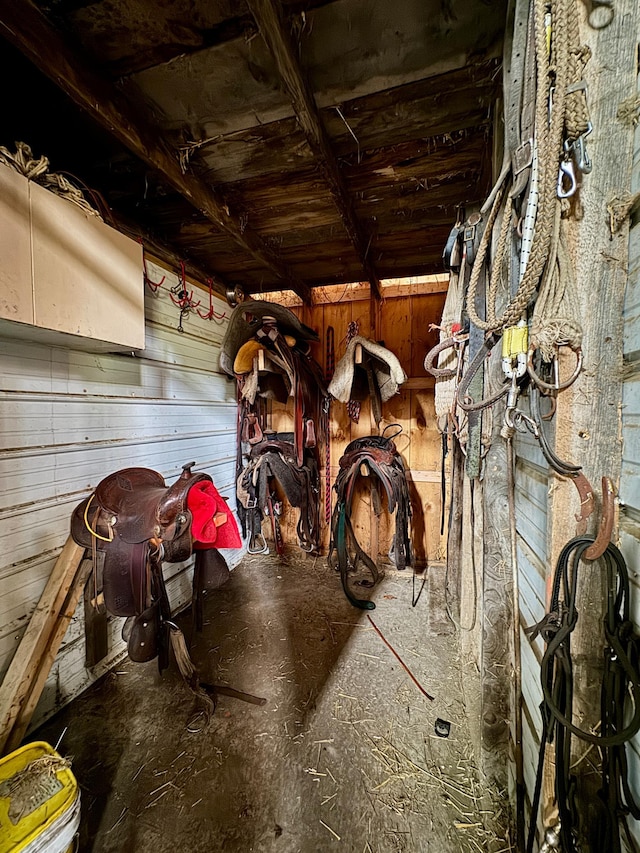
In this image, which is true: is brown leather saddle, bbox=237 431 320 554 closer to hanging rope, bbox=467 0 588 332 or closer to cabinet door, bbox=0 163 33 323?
cabinet door, bbox=0 163 33 323

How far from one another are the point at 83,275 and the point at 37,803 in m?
1.73

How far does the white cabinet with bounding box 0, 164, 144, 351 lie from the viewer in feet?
3.40

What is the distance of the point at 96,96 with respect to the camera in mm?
1077

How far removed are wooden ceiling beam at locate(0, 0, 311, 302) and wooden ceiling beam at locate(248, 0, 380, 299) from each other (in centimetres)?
63

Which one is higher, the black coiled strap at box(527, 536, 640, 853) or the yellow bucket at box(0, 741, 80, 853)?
the black coiled strap at box(527, 536, 640, 853)

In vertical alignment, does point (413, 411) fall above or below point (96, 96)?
below

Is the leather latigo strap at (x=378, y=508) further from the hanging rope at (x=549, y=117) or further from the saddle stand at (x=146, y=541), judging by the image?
the hanging rope at (x=549, y=117)

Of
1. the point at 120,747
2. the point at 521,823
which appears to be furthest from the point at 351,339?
the point at 120,747

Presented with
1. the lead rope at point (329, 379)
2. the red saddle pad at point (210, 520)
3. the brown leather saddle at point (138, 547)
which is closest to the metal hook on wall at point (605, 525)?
the red saddle pad at point (210, 520)

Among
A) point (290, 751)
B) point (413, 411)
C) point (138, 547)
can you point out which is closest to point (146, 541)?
point (138, 547)

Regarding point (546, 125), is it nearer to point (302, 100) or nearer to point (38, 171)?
point (302, 100)

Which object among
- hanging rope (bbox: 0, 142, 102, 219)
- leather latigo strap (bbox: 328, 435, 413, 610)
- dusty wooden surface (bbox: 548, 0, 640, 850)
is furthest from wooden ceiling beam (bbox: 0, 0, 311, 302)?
leather latigo strap (bbox: 328, 435, 413, 610)

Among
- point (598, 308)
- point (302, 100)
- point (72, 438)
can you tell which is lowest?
point (72, 438)

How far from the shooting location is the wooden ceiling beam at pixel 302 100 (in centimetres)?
87
